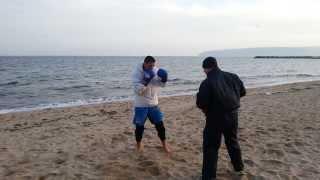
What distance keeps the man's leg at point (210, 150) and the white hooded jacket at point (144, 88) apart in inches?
56.1

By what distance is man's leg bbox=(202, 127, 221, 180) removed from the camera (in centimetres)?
526

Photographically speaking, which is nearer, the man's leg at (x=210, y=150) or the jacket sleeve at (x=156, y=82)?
the man's leg at (x=210, y=150)

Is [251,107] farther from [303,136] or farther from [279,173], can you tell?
[279,173]

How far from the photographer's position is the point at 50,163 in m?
6.41

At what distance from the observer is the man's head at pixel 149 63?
6330 mm

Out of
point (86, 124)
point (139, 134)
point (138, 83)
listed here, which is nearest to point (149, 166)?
point (139, 134)

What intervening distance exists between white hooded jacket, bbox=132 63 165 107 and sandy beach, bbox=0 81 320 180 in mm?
873

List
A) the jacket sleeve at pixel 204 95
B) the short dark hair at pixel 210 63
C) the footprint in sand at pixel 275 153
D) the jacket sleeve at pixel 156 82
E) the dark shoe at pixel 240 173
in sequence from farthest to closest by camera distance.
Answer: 1. the footprint in sand at pixel 275 153
2. the jacket sleeve at pixel 156 82
3. the dark shoe at pixel 240 173
4. the short dark hair at pixel 210 63
5. the jacket sleeve at pixel 204 95

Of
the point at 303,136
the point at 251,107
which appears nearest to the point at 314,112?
the point at 251,107

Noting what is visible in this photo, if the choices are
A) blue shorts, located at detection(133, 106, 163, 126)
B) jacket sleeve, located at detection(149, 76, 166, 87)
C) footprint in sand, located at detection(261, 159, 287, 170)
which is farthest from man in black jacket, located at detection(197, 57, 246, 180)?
blue shorts, located at detection(133, 106, 163, 126)

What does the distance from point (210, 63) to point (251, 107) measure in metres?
8.08

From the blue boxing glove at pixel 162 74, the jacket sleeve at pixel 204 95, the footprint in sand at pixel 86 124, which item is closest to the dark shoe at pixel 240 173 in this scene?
the jacket sleeve at pixel 204 95

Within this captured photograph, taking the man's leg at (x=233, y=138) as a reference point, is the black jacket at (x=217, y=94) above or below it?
above

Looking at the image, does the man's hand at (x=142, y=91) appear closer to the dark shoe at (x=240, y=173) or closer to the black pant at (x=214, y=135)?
the black pant at (x=214, y=135)
